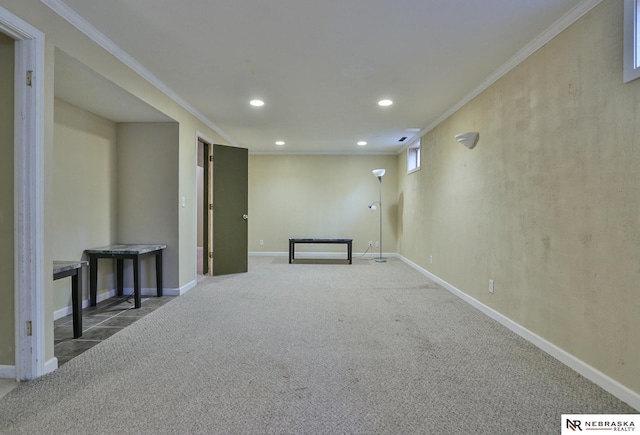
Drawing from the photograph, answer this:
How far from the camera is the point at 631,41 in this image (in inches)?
68.5

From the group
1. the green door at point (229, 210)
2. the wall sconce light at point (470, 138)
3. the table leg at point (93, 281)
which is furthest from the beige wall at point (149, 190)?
the wall sconce light at point (470, 138)

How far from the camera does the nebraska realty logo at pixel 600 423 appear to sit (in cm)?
155

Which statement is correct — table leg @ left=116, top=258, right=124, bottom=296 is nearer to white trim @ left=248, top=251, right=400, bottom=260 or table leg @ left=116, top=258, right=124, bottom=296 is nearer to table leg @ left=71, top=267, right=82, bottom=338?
table leg @ left=71, top=267, right=82, bottom=338

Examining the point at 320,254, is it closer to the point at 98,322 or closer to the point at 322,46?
the point at 98,322

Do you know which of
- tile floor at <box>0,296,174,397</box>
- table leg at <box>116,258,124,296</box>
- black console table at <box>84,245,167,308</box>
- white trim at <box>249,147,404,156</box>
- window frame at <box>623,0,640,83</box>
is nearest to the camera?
window frame at <box>623,0,640,83</box>

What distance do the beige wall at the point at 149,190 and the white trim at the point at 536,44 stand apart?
3.50 m

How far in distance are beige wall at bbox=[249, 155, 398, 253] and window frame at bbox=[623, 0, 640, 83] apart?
5618 mm

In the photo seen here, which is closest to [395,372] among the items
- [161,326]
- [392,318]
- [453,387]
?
[453,387]

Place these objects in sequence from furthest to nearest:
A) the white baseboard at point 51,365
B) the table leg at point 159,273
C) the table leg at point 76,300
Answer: the table leg at point 159,273 → the table leg at point 76,300 → the white baseboard at point 51,365

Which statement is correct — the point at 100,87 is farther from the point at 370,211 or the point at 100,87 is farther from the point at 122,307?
the point at 370,211

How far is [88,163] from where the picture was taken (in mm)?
Answer: 3549

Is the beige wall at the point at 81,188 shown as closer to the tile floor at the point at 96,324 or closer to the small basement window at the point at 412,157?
A: the tile floor at the point at 96,324

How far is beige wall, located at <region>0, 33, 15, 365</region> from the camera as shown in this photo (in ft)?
6.35

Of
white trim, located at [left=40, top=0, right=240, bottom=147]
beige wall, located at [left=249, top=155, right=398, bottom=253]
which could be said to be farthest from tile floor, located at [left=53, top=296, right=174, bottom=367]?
beige wall, located at [left=249, top=155, right=398, bottom=253]
